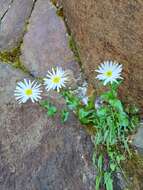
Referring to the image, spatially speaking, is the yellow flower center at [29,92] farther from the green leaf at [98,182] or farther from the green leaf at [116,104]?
the green leaf at [98,182]

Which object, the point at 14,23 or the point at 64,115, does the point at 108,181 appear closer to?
the point at 64,115

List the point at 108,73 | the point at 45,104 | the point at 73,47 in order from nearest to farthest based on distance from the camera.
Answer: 1. the point at 108,73
2. the point at 45,104
3. the point at 73,47

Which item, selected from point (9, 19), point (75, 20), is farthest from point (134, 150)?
point (9, 19)

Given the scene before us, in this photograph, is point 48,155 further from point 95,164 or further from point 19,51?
point 19,51

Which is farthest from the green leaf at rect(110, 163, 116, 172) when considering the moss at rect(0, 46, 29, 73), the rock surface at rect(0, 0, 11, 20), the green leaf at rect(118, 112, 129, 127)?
the rock surface at rect(0, 0, 11, 20)

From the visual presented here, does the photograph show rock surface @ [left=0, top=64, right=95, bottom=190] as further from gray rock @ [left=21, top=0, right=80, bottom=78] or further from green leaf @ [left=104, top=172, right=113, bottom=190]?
gray rock @ [left=21, top=0, right=80, bottom=78]

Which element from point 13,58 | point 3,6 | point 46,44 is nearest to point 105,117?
point 46,44
